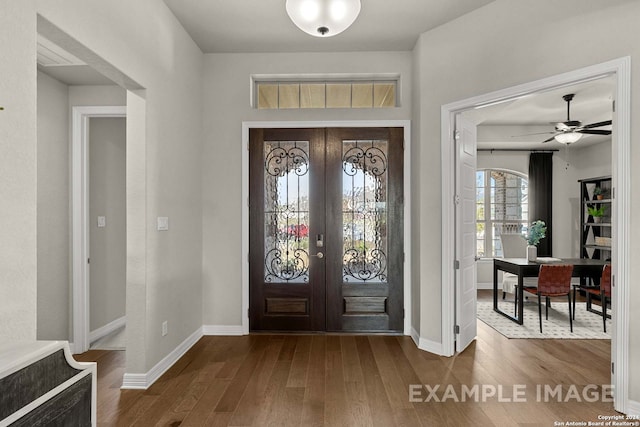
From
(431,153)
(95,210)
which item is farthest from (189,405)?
(431,153)

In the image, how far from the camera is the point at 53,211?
3523 mm

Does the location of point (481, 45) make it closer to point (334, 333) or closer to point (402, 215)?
point (402, 215)

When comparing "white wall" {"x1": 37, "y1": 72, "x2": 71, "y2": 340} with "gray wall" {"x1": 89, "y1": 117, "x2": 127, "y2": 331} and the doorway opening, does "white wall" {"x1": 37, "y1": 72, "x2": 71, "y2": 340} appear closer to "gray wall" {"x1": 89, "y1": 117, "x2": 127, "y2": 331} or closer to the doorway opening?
"gray wall" {"x1": 89, "y1": 117, "x2": 127, "y2": 331}

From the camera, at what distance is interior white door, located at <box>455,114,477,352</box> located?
356 cm

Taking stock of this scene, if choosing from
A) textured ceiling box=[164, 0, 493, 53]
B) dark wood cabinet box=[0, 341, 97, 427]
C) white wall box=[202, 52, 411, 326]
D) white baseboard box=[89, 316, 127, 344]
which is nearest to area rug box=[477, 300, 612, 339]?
white wall box=[202, 52, 411, 326]

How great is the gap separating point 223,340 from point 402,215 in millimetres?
2373

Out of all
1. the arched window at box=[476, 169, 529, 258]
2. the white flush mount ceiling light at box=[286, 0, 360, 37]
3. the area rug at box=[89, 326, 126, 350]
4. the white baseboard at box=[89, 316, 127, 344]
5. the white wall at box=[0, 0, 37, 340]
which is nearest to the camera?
the white wall at box=[0, 0, 37, 340]

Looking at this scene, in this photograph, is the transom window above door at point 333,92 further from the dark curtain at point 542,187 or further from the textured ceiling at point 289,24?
the dark curtain at point 542,187

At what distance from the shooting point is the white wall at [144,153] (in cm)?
167

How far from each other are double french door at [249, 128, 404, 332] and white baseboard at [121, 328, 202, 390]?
91 centimetres

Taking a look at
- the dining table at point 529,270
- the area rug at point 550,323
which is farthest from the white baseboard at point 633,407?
the dining table at point 529,270

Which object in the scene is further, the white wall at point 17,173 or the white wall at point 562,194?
the white wall at point 562,194

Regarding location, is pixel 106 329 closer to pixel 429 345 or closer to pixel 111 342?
pixel 111 342

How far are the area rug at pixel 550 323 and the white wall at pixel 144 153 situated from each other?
3629 millimetres
